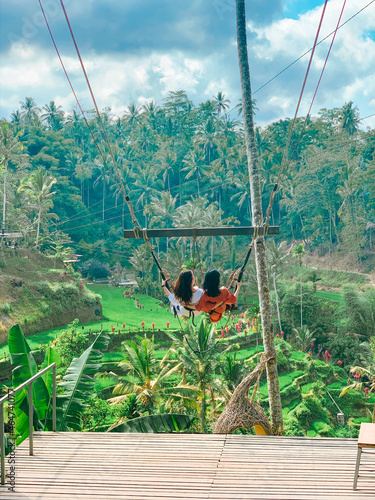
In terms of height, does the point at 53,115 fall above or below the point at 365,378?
above

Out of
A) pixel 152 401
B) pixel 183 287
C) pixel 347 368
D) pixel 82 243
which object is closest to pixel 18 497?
pixel 183 287

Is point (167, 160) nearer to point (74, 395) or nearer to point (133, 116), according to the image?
point (133, 116)

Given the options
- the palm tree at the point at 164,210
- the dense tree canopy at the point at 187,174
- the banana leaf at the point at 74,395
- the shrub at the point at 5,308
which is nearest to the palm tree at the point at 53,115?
the dense tree canopy at the point at 187,174

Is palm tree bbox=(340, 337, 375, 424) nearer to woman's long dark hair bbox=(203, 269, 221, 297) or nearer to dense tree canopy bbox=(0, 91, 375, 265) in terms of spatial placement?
dense tree canopy bbox=(0, 91, 375, 265)

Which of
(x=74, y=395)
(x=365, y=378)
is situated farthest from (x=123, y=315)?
(x=74, y=395)

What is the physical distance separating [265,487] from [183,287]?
5.54ft

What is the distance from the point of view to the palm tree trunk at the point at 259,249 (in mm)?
7270

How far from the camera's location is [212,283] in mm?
4148

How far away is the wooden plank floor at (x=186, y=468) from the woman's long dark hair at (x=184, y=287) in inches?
46.7

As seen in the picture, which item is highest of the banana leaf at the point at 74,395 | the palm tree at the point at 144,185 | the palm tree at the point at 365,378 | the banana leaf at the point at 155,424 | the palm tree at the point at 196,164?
the palm tree at the point at 196,164

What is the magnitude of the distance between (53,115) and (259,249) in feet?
136

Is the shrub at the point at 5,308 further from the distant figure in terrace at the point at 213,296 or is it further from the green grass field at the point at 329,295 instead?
the distant figure in terrace at the point at 213,296

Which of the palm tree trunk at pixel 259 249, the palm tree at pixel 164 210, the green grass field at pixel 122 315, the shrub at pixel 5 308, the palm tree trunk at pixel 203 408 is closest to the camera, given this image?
the palm tree trunk at pixel 259 249

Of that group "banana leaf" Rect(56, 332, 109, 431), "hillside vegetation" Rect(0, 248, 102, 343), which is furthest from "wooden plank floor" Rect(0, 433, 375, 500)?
"hillside vegetation" Rect(0, 248, 102, 343)
